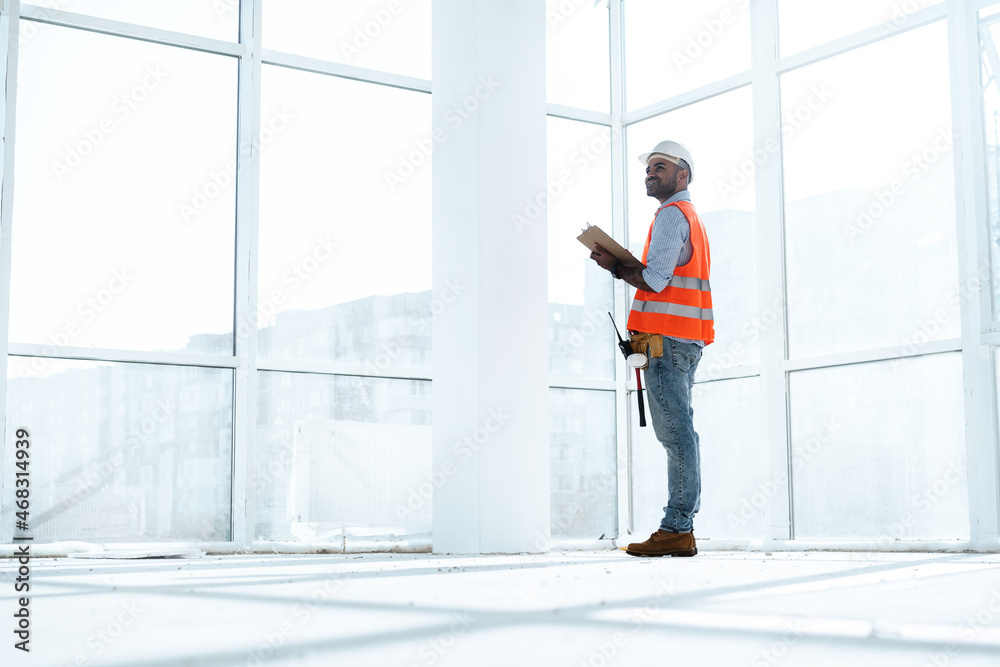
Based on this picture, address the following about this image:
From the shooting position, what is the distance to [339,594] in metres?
1.66

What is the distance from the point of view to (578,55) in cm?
591

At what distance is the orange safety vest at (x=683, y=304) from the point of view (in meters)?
3.37

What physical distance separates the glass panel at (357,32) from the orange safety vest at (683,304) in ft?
7.78

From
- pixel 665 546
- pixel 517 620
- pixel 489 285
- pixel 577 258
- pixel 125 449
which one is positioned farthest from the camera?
pixel 577 258

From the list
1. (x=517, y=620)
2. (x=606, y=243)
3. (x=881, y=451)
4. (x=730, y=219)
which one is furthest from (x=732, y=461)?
(x=517, y=620)

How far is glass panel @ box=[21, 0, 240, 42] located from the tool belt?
2771 millimetres

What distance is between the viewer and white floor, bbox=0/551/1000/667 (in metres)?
1.00

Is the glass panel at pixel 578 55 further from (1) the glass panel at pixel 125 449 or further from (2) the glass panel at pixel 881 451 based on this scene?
(1) the glass panel at pixel 125 449

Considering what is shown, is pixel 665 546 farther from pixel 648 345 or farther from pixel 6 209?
pixel 6 209

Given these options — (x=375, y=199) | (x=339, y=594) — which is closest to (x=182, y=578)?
(x=339, y=594)

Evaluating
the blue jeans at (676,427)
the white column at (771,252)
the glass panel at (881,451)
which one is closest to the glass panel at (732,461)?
the white column at (771,252)

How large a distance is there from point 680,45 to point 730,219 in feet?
3.54

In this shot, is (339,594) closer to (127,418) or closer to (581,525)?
(127,418)

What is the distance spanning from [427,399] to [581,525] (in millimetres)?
1118
